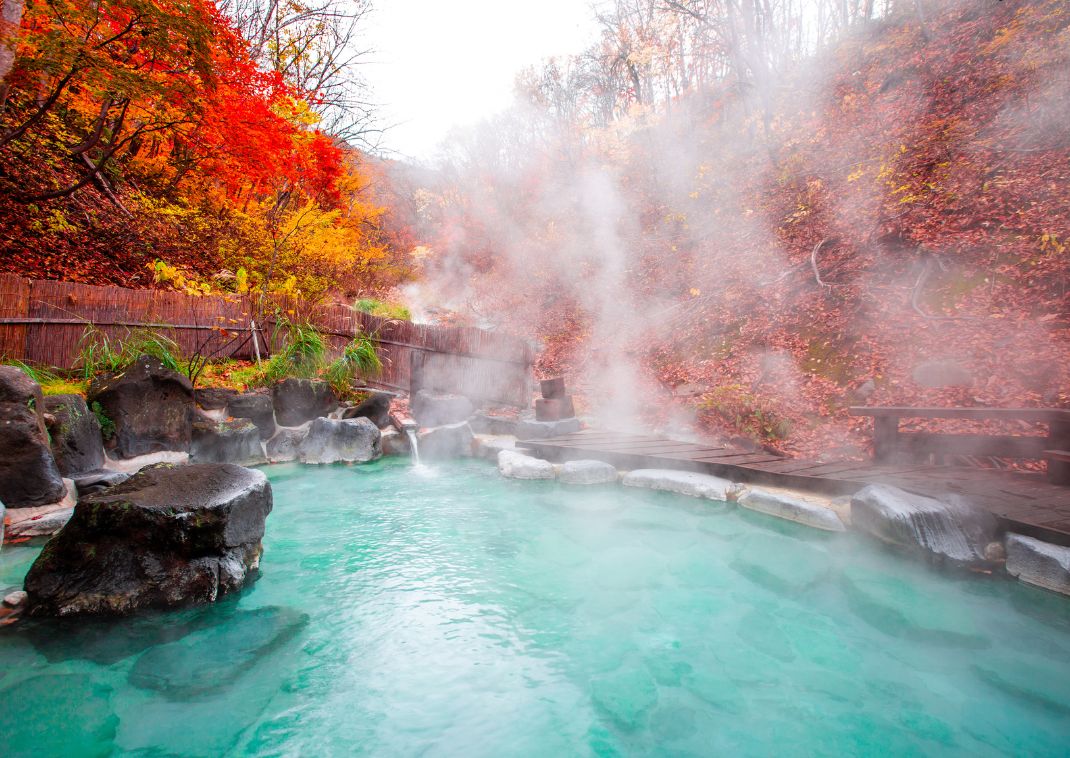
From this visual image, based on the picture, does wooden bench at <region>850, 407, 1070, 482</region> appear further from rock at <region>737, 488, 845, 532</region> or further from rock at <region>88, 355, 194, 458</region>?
rock at <region>88, 355, 194, 458</region>

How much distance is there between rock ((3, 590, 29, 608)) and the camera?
8.11ft

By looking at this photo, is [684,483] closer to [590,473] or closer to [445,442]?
[590,473]

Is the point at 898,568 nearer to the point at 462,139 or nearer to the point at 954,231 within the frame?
the point at 954,231

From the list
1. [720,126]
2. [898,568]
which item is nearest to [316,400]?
[898,568]

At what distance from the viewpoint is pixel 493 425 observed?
23.8 ft

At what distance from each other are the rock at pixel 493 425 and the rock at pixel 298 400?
2.22 meters

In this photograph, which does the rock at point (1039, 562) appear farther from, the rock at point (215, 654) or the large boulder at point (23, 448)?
the large boulder at point (23, 448)

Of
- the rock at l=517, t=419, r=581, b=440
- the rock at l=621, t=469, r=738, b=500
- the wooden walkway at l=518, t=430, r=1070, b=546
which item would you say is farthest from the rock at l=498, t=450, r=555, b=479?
the rock at l=621, t=469, r=738, b=500

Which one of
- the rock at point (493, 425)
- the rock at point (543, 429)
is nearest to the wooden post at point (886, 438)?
the rock at point (543, 429)

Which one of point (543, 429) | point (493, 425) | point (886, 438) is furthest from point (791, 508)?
point (493, 425)

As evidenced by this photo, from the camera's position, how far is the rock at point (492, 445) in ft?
21.0

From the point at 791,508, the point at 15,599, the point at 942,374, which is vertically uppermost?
the point at 942,374

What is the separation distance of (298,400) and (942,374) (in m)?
7.99

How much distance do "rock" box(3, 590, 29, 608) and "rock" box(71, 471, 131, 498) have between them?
60.1 inches
